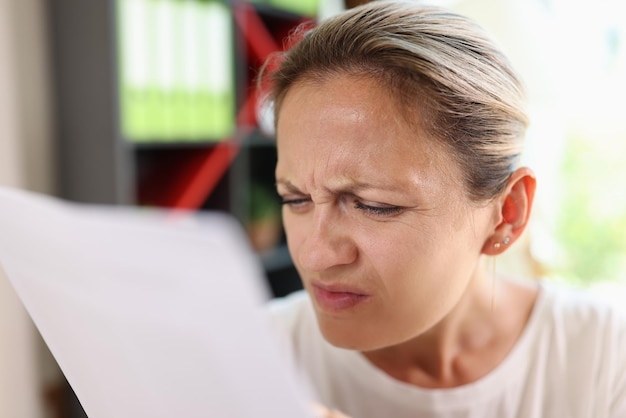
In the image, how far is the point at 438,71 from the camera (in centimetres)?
83

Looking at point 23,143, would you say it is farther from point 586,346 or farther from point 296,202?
point 586,346

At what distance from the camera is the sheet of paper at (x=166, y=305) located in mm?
394

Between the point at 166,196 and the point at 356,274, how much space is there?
71.0 inches

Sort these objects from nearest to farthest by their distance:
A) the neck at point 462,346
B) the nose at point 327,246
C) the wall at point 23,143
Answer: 1. the nose at point 327,246
2. the neck at point 462,346
3. the wall at point 23,143

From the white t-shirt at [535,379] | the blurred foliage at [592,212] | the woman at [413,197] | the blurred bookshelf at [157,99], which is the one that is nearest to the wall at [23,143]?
the blurred bookshelf at [157,99]

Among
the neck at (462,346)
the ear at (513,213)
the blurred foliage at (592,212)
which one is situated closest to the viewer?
the ear at (513,213)

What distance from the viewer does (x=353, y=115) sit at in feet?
2.73

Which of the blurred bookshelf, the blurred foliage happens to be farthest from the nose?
the blurred foliage

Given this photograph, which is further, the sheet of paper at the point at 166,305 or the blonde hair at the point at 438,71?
the blonde hair at the point at 438,71

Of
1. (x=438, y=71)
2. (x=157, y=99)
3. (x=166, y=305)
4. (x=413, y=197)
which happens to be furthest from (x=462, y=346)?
(x=157, y=99)

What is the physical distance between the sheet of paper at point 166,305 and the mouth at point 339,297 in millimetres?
410

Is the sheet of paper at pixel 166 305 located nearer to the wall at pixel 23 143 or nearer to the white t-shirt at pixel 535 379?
the white t-shirt at pixel 535 379

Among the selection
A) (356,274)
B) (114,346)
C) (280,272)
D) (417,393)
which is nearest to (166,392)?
(114,346)

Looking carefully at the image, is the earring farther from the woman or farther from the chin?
the chin
